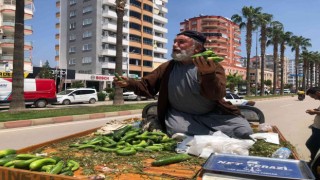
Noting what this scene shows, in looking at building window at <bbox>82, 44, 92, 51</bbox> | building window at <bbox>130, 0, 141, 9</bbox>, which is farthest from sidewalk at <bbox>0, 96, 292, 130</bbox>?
building window at <bbox>130, 0, 141, 9</bbox>

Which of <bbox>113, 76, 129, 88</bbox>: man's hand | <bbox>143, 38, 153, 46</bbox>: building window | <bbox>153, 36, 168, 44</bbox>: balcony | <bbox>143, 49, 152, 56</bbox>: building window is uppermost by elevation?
<bbox>153, 36, 168, 44</bbox>: balcony

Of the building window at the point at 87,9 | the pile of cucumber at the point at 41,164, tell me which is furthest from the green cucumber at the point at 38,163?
the building window at the point at 87,9

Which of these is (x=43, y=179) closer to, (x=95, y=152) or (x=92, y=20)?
(x=95, y=152)

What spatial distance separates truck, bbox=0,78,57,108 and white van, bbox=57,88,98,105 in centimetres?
444

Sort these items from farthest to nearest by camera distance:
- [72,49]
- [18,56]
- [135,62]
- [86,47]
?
[135,62], [72,49], [86,47], [18,56]

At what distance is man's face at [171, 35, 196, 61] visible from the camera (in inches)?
149

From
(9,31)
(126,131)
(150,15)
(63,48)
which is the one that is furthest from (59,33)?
(126,131)

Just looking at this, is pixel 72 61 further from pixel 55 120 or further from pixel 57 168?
pixel 57 168

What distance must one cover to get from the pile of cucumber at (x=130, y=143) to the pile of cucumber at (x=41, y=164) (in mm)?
516

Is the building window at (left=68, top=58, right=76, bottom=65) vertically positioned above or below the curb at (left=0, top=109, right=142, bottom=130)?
above

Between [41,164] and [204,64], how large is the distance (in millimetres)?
1410

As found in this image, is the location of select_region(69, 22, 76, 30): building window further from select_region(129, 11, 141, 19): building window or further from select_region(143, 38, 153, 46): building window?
select_region(143, 38, 153, 46): building window

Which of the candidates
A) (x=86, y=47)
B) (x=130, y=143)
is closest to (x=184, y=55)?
(x=130, y=143)

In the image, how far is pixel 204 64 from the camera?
2.92m
